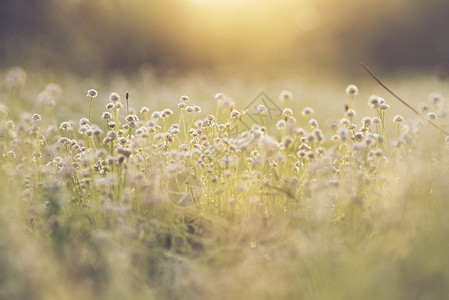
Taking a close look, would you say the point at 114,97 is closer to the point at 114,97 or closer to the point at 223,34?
the point at 114,97

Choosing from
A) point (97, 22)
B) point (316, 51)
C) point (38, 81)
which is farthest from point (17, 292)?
point (316, 51)

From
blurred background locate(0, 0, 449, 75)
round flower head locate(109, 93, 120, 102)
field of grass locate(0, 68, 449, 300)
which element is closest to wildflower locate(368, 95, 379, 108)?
field of grass locate(0, 68, 449, 300)

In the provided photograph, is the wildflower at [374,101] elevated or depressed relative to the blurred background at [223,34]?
depressed

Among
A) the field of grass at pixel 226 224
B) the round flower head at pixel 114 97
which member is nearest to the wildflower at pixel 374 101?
the field of grass at pixel 226 224

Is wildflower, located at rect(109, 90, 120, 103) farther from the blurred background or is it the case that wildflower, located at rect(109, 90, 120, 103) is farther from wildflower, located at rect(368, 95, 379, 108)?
the blurred background

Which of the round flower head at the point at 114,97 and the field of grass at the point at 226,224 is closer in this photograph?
the field of grass at the point at 226,224

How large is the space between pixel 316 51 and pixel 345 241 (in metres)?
13.0

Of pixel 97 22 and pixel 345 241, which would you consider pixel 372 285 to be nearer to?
pixel 345 241

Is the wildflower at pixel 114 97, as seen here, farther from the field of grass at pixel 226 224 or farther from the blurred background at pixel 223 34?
the blurred background at pixel 223 34

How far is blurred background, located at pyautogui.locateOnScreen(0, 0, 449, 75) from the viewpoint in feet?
31.0

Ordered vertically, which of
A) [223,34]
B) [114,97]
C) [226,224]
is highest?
[223,34]

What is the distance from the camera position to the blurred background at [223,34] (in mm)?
9459

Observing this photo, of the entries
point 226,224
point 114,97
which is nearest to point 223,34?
point 114,97

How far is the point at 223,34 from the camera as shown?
42.6ft
